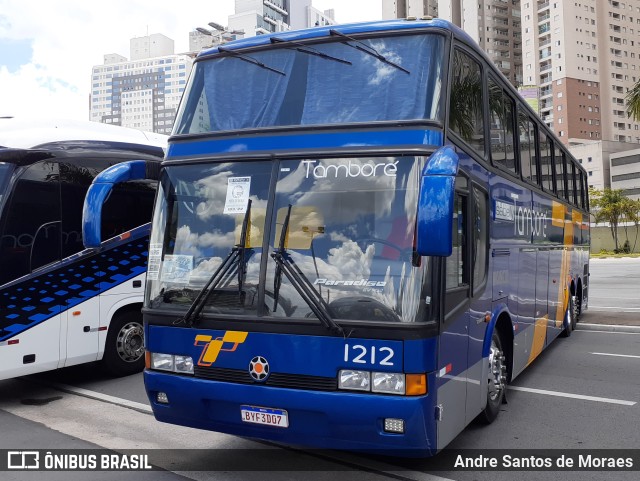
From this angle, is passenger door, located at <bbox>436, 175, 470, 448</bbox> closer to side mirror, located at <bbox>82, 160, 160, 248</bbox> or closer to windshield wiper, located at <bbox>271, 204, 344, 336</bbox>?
windshield wiper, located at <bbox>271, 204, 344, 336</bbox>

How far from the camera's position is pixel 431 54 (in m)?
4.82

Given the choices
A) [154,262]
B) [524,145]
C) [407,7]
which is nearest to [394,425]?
[154,262]

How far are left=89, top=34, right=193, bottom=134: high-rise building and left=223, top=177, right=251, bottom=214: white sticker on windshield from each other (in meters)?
152

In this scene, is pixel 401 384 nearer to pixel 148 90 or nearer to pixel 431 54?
pixel 431 54

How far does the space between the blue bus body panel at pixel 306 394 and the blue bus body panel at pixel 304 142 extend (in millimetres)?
1367

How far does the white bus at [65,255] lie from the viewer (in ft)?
23.7

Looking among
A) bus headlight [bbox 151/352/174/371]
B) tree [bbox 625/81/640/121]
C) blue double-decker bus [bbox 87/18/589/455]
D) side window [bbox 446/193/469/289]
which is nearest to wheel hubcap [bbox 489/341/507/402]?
blue double-decker bus [bbox 87/18/589/455]

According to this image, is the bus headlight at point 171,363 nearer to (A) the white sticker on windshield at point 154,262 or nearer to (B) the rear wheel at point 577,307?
(A) the white sticker on windshield at point 154,262

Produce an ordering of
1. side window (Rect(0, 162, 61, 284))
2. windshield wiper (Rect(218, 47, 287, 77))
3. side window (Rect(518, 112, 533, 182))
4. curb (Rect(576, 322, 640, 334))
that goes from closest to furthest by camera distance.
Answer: windshield wiper (Rect(218, 47, 287, 77)) < side window (Rect(0, 162, 61, 284)) < side window (Rect(518, 112, 533, 182)) < curb (Rect(576, 322, 640, 334))

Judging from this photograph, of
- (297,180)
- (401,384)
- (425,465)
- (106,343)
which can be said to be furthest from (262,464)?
(106,343)

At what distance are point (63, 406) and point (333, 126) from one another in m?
4.81

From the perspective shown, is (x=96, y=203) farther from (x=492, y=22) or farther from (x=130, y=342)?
(x=492, y=22)

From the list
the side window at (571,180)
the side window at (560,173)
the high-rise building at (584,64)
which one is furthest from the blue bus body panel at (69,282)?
the high-rise building at (584,64)

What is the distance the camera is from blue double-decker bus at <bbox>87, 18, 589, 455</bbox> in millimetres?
4277
